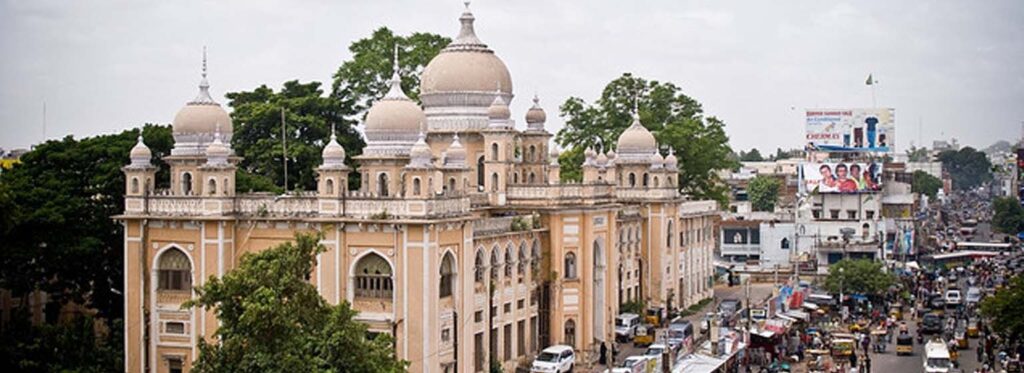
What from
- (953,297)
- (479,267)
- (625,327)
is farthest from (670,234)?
(479,267)

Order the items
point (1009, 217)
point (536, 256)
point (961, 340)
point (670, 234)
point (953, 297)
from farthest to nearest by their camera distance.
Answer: point (1009, 217), point (953, 297), point (670, 234), point (961, 340), point (536, 256)

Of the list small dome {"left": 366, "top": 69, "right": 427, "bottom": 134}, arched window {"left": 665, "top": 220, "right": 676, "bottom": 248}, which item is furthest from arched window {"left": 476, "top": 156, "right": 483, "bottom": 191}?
arched window {"left": 665, "top": 220, "right": 676, "bottom": 248}

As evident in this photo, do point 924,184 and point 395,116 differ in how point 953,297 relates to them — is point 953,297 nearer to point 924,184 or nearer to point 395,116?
point 395,116

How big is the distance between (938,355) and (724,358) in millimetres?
6046

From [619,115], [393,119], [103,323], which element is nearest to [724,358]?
[393,119]

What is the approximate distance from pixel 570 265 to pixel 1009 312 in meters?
13.4

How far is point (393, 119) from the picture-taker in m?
38.3

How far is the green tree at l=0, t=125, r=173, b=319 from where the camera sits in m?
37.8

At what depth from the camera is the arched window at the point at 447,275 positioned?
3600cm

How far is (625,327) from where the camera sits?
48.0 meters

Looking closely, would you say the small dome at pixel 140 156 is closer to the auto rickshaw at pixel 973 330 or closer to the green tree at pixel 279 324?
the green tree at pixel 279 324

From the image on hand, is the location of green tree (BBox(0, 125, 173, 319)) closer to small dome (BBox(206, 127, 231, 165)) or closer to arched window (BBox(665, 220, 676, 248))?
small dome (BBox(206, 127, 231, 165))

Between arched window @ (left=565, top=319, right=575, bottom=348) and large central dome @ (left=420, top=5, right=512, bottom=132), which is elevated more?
large central dome @ (left=420, top=5, right=512, bottom=132)

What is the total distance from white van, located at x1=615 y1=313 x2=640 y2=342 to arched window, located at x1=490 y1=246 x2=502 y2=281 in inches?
354
